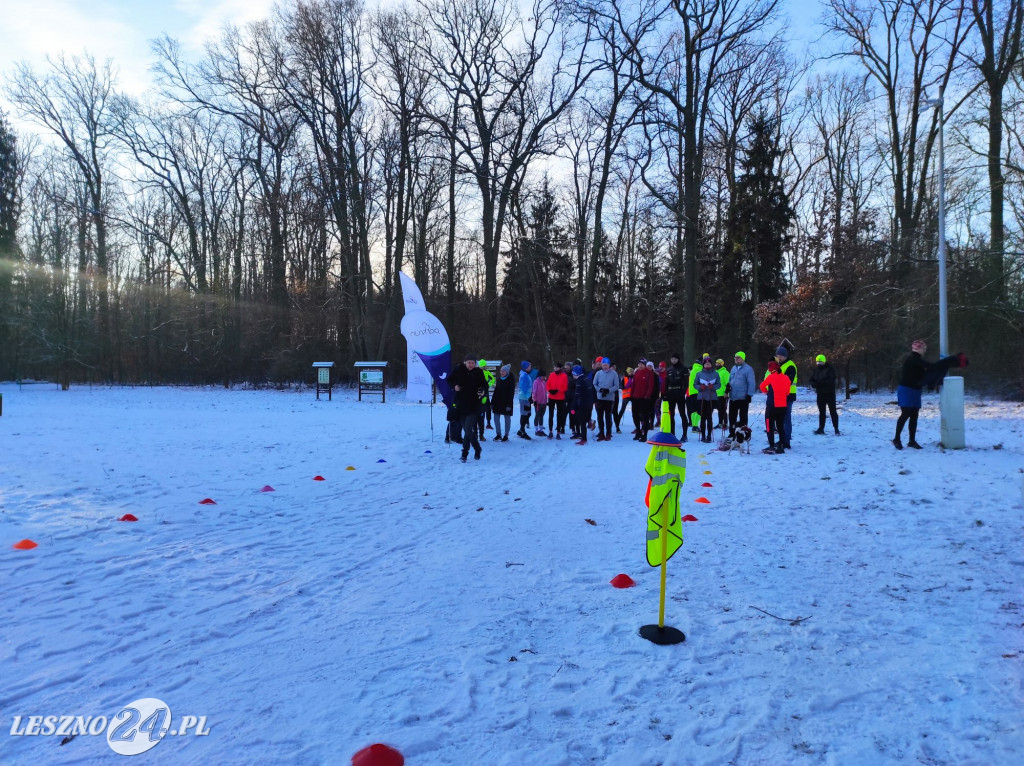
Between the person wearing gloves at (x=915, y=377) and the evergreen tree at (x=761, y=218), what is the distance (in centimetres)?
2188

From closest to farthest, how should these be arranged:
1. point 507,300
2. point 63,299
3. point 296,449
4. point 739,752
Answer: point 739,752 < point 296,449 < point 63,299 < point 507,300

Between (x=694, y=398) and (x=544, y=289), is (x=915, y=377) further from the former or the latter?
(x=544, y=289)

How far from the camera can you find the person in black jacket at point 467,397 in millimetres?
11562

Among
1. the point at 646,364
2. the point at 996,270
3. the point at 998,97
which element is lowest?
the point at 646,364

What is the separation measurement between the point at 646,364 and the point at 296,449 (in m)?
7.75

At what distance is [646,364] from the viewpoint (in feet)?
45.7

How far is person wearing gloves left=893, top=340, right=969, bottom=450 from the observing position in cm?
1038

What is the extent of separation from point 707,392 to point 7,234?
38.4m

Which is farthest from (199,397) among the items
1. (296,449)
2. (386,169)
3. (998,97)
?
(998,97)

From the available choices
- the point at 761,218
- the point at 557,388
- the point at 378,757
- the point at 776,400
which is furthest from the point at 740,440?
the point at 761,218

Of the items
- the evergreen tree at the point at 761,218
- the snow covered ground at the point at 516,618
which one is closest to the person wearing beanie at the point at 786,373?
the snow covered ground at the point at 516,618

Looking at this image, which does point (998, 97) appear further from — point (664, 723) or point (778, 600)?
point (664, 723)

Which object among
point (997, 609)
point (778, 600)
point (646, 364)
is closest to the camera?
point (997, 609)

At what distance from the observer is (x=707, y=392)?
1356 cm
